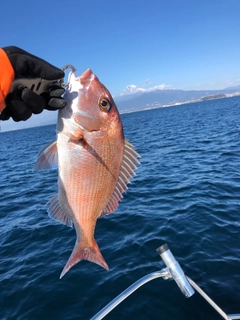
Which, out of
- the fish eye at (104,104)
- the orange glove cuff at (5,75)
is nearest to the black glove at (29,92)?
the orange glove cuff at (5,75)

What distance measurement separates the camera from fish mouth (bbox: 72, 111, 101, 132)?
2424mm

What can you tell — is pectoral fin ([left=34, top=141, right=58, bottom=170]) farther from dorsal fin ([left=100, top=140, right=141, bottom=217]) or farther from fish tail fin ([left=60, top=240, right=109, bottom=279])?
fish tail fin ([left=60, top=240, right=109, bottom=279])

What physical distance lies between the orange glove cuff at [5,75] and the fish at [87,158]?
54 cm

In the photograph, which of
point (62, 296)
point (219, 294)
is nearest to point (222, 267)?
point (219, 294)

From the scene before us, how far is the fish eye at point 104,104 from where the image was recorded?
248 centimetres

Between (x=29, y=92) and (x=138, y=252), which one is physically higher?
(x=29, y=92)

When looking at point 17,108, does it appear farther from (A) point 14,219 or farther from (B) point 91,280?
(A) point 14,219

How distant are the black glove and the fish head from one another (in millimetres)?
152

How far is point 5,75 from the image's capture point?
2.06 metres

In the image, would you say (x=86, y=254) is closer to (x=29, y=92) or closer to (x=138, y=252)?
(x=29, y=92)

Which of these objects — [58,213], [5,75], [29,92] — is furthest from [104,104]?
[58,213]

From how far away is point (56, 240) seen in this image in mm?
7727

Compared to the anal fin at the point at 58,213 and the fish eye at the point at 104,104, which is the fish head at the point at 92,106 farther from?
the anal fin at the point at 58,213

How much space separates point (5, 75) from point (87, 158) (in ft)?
3.34
